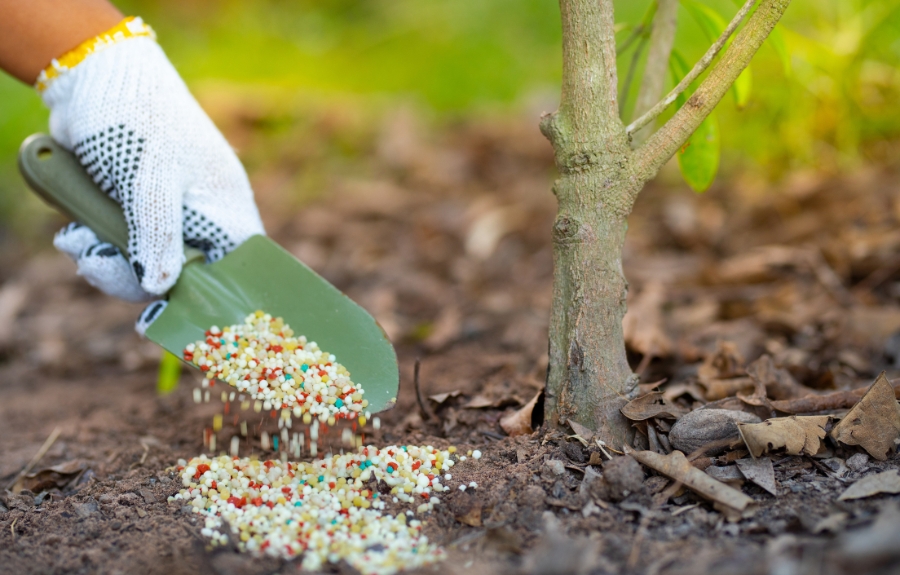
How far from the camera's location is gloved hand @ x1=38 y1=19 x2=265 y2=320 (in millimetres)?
1584

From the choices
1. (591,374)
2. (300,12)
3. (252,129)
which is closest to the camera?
(591,374)

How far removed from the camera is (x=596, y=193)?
129 centimetres

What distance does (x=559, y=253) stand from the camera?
1.33 m

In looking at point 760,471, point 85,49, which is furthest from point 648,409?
point 85,49

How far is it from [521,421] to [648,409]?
0.26 metres

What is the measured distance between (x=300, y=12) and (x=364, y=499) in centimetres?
614

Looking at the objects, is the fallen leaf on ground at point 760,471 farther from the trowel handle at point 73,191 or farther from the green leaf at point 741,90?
the trowel handle at point 73,191

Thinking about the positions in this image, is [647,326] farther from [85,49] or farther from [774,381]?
[85,49]

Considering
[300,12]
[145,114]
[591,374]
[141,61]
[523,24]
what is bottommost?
[591,374]

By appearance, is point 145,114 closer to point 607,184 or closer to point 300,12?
point 607,184

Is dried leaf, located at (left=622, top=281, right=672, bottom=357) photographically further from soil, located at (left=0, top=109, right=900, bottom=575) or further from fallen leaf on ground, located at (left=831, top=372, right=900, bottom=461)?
fallen leaf on ground, located at (left=831, top=372, right=900, bottom=461)

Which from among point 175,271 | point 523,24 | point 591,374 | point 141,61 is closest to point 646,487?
point 591,374

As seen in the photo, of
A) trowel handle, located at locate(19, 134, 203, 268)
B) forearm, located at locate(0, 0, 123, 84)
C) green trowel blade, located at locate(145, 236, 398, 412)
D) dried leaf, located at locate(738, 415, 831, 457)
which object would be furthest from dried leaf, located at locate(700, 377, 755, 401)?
forearm, located at locate(0, 0, 123, 84)

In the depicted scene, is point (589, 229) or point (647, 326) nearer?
point (589, 229)
